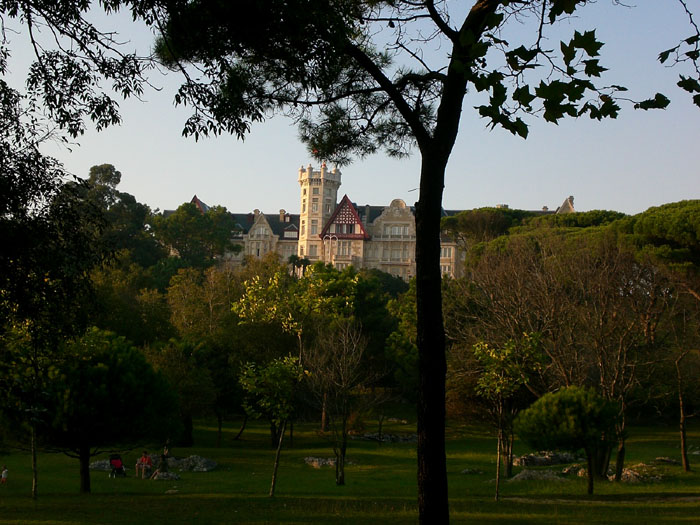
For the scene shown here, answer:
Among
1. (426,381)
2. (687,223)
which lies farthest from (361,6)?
(687,223)

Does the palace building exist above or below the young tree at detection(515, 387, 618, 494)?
above

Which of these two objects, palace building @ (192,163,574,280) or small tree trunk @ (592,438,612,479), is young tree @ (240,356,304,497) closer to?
small tree trunk @ (592,438,612,479)

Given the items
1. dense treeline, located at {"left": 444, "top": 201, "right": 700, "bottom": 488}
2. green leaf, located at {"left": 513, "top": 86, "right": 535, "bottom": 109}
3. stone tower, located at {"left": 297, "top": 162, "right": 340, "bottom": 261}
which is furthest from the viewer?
stone tower, located at {"left": 297, "top": 162, "right": 340, "bottom": 261}

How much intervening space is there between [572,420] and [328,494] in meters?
6.58

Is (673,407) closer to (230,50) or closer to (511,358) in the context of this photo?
(511,358)

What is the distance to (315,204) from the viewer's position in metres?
105

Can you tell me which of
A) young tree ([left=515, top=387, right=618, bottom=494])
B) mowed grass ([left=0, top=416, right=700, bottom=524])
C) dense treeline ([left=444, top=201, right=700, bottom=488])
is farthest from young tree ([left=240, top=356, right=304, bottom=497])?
young tree ([left=515, top=387, right=618, bottom=494])

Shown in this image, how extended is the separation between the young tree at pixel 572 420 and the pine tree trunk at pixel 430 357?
13032 millimetres

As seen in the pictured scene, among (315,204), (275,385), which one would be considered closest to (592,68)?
(275,385)

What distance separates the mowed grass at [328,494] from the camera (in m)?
15.0

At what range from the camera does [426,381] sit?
338 inches

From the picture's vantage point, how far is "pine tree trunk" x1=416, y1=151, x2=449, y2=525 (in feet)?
27.5

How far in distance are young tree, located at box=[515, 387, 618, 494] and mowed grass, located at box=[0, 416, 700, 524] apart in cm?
129

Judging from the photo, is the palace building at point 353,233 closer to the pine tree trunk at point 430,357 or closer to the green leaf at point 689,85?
the pine tree trunk at point 430,357
